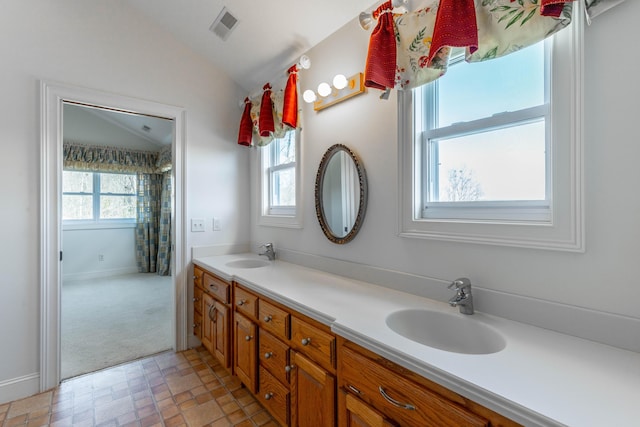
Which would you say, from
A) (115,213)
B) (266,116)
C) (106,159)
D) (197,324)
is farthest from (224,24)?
(115,213)

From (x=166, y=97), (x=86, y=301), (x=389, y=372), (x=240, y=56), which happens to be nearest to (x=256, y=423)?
(x=389, y=372)

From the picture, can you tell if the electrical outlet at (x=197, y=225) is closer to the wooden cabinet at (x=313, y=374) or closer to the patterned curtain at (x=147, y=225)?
the wooden cabinet at (x=313, y=374)

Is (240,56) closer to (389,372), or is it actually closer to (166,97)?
(166,97)

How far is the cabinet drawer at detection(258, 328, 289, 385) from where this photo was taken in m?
1.51

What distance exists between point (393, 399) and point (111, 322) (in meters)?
3.39

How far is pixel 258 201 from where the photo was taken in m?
2.79

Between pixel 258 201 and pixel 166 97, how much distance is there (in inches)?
45.9

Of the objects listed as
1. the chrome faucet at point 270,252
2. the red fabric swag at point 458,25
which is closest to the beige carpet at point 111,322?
the chrome faucet at point 270,252

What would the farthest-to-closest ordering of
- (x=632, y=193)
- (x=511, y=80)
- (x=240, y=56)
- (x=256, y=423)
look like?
(x=240, y=56) → (x=256, y=423) → (x=511, y=80) → (x=632, y=193)

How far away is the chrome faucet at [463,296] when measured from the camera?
1.21 m

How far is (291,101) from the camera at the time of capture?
2174 millimetres

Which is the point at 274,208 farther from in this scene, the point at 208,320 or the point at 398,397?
the point at 398,397

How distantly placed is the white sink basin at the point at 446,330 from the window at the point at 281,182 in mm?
1197

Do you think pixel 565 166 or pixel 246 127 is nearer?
pixel 565 166
